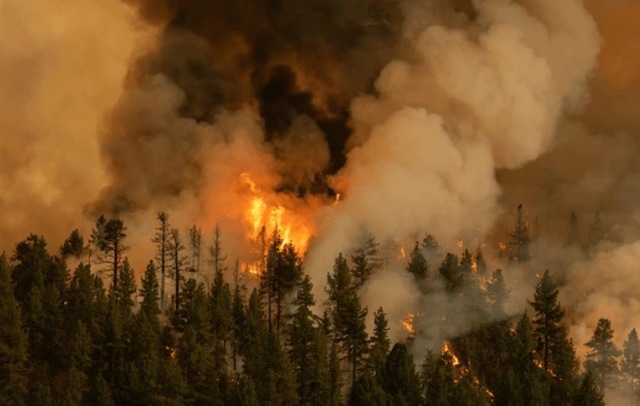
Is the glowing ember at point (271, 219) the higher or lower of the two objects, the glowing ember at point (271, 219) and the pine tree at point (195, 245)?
the higher

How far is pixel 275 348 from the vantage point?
198 feet

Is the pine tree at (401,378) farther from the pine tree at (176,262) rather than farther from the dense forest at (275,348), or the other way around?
the pine tree at (176,262)

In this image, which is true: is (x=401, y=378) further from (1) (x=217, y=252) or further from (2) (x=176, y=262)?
(1) (x=217, y=252)

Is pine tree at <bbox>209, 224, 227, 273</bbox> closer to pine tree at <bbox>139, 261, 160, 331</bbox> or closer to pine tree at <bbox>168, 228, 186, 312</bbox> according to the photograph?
pine tree at <bbox>168, 228, 186, 312</bbox>

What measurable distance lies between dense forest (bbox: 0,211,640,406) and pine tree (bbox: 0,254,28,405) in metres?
0.09

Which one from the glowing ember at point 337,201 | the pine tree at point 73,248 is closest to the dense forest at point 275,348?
Result: the pine tree at point 73,248

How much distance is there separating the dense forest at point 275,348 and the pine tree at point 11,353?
0.29ft

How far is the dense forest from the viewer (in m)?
57.9

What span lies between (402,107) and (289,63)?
14.5 metres

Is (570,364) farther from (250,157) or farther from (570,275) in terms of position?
(250,157)

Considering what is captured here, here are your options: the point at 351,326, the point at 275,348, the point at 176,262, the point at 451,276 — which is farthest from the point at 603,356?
the point at 176,262

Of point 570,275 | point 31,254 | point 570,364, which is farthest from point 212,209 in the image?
point 570,364

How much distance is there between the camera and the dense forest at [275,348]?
57.9 metres

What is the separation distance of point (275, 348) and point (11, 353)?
1520cm
